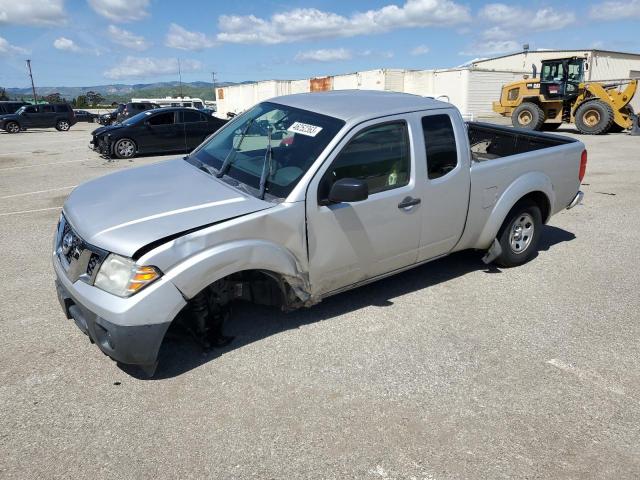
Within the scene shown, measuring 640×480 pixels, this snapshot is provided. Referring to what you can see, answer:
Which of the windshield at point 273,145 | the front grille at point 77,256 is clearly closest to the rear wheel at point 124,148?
the windshield at point 273,145

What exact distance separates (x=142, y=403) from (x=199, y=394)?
34 centimetres

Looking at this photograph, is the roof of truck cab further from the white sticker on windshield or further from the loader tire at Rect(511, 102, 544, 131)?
the loader tire at Rect(511, 102, 544, 131)

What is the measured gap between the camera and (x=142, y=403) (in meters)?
2.91

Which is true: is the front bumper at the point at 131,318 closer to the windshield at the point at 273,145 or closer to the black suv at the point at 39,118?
the windshield at the point at 273,145

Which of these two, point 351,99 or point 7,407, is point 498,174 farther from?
point 7,407

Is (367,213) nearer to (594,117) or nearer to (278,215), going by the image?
(278,215)

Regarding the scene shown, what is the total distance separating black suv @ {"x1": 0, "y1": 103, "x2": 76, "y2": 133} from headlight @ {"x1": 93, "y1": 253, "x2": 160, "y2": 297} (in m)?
28.8

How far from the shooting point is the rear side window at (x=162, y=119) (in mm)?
13992

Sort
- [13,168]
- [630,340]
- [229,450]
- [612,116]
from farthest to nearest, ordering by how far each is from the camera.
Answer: [612,116] → [13,168] → [630,340] → [229,450]

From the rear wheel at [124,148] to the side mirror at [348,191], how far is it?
39.3 feet

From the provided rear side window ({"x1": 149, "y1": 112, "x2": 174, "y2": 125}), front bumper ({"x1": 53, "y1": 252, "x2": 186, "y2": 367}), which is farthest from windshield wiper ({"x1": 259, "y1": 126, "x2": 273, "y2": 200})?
rear side window ({"x1": 149, "y1": 112, "x2": 174, "y2": 125})

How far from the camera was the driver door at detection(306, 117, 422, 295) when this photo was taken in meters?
3.45

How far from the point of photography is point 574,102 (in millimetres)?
19484

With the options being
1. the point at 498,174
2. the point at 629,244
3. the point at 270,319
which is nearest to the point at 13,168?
the point at 270,319
